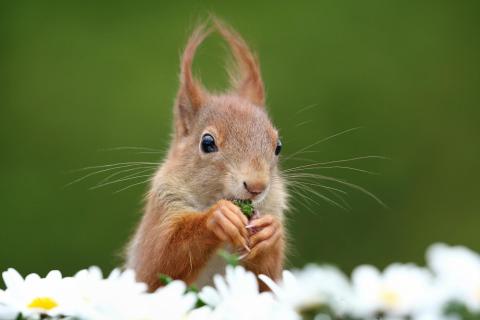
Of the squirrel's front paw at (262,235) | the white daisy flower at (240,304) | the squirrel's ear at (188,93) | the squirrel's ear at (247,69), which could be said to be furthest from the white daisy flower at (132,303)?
the squirrel's ear at (247,69)

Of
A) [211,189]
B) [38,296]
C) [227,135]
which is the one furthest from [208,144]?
[38,296]

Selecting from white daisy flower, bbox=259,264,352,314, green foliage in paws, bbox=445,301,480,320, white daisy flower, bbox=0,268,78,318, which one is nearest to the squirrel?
white daisy flower, bbox=0,268,78,318

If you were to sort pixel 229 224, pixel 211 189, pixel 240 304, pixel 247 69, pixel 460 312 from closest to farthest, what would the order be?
→ pixel 460 312 < pixel 240 304 < pixel 229 224 < pixel 211 189 < pixel 247 69

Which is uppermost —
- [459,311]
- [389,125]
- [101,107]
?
[101,107]

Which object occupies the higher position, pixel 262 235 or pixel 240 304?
pixel 262 235

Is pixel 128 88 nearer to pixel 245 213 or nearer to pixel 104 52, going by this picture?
pixel 104 52

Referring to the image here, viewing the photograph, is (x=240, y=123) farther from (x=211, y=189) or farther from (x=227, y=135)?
(x=211, y=189)

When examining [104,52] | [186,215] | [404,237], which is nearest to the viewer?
[186,215]

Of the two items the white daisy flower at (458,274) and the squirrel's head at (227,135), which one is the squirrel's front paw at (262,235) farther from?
the white daisy flower at (458,274)

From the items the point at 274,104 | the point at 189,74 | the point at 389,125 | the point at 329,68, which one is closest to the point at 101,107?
the point at 274,104
